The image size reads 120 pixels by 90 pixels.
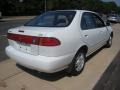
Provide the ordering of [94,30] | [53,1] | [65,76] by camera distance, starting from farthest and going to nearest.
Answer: [53,1], [94,30], [65,76]

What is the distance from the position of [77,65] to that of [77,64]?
0.03 m

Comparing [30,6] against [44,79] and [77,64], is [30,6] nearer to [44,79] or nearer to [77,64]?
[77,64]

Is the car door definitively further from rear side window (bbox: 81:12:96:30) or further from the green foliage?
the green foliage

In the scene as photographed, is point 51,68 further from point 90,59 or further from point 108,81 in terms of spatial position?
point 90,59

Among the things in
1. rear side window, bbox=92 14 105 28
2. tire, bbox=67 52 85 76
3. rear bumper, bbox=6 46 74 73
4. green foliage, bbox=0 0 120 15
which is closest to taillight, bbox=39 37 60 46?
rear bumper, bbox=6 46 74 73

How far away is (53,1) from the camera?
2226 inches

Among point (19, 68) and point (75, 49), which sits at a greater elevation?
point (75, 49)

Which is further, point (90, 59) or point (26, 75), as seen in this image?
point (90, 59)

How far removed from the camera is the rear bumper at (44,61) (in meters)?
4.03

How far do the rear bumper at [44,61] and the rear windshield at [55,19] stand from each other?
880 millimetres


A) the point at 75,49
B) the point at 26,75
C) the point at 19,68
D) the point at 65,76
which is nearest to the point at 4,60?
the point at 19,68

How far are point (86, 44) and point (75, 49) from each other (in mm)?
656

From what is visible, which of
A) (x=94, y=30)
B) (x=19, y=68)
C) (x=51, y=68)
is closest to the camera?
(x=51, y=68)

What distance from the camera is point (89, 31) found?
17.6ft
